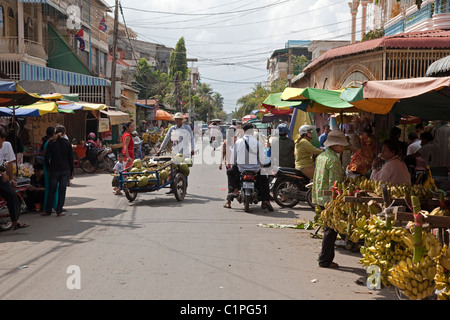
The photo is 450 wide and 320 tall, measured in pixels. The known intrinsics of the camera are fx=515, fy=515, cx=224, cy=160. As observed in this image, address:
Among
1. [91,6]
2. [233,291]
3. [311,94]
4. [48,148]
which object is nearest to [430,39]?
[311,94]

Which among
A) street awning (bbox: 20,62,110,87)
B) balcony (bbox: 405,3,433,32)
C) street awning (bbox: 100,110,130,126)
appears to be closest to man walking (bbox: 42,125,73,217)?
street awning (bbox: 100,110,130,126)

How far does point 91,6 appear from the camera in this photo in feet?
121

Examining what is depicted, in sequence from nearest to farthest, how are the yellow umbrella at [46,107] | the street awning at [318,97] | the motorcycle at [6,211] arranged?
the motorcycle at [6,211] → the street awning at [318,97] → the yellow umbrella at [46,107]

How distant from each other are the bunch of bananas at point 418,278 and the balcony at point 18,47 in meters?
24.2

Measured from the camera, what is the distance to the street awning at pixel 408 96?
19.4ft

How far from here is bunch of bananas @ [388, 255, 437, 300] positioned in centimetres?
459

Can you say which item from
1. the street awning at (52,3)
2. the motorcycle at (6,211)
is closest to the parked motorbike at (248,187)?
the motorcycle at (6,211)

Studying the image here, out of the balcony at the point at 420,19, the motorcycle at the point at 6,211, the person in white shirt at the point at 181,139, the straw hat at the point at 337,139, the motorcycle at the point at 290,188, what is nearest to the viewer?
the straw hat at the point at 337,139

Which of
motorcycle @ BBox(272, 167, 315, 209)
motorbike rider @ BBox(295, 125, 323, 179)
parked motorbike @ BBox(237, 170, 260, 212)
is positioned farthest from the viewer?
motorcycle @ BBox(272, 167, 315, 209)

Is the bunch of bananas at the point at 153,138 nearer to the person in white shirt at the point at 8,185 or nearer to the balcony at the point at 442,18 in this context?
the balcony at the point at 442,18

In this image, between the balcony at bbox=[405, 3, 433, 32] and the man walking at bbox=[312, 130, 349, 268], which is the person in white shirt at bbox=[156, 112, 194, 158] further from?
the balcony at bbox=[405, 3, 433, 32]

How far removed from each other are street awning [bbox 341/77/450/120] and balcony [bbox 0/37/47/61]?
20.7 meters
